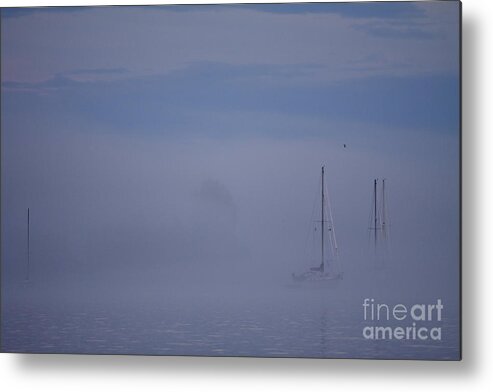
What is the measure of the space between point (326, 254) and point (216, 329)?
0.56 metres

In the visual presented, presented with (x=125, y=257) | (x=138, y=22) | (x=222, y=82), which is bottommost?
(x=125, y=257)

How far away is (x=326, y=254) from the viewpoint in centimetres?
419

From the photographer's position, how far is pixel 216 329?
4.20 m

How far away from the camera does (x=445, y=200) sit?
4.11m

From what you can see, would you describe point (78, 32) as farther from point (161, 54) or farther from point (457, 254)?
point (457, 254)

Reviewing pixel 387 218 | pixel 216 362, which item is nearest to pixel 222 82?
pixel 387 218

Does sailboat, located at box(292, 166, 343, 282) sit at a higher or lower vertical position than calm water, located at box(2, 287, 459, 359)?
higher

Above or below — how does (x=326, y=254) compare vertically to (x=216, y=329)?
above

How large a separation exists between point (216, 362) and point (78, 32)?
153cm

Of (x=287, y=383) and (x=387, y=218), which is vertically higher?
(x=387, y=218)

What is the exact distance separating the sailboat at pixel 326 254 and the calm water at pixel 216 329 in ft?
0.19

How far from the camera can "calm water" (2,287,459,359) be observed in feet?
13.6

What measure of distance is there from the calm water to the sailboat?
0.06 m

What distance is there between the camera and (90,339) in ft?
13.9
